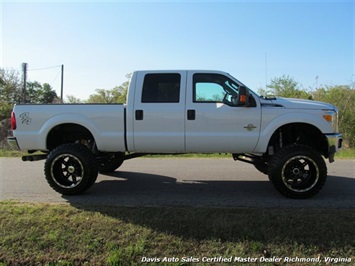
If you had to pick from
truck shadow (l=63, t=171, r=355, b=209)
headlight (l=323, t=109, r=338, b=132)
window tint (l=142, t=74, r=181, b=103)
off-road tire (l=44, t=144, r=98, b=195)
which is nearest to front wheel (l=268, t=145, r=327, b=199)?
truck shadow (l=63, t=171, r=355, b=209)

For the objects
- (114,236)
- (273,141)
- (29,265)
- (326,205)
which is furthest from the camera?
(273,141)

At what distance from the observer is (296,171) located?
5742 millimetres

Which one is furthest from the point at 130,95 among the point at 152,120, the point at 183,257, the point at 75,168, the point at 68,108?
the point at 183,257

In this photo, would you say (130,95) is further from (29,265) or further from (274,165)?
(29,265)

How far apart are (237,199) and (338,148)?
1951 millimetres

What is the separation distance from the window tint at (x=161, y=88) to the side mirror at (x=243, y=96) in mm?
1069

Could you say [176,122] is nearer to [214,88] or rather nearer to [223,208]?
[214,88]

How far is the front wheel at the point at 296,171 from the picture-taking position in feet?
18.6

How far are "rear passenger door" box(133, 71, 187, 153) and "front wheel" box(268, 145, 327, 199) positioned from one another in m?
1.66

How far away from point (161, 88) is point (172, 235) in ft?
9.17

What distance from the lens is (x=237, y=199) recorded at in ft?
18.9

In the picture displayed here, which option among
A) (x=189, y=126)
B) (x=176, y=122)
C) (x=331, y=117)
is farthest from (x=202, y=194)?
(x=331, y=117)

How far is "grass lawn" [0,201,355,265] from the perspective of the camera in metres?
3.72

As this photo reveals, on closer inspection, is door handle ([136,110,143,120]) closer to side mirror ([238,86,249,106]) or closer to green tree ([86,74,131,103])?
side mirror ([238,86,249,106])
